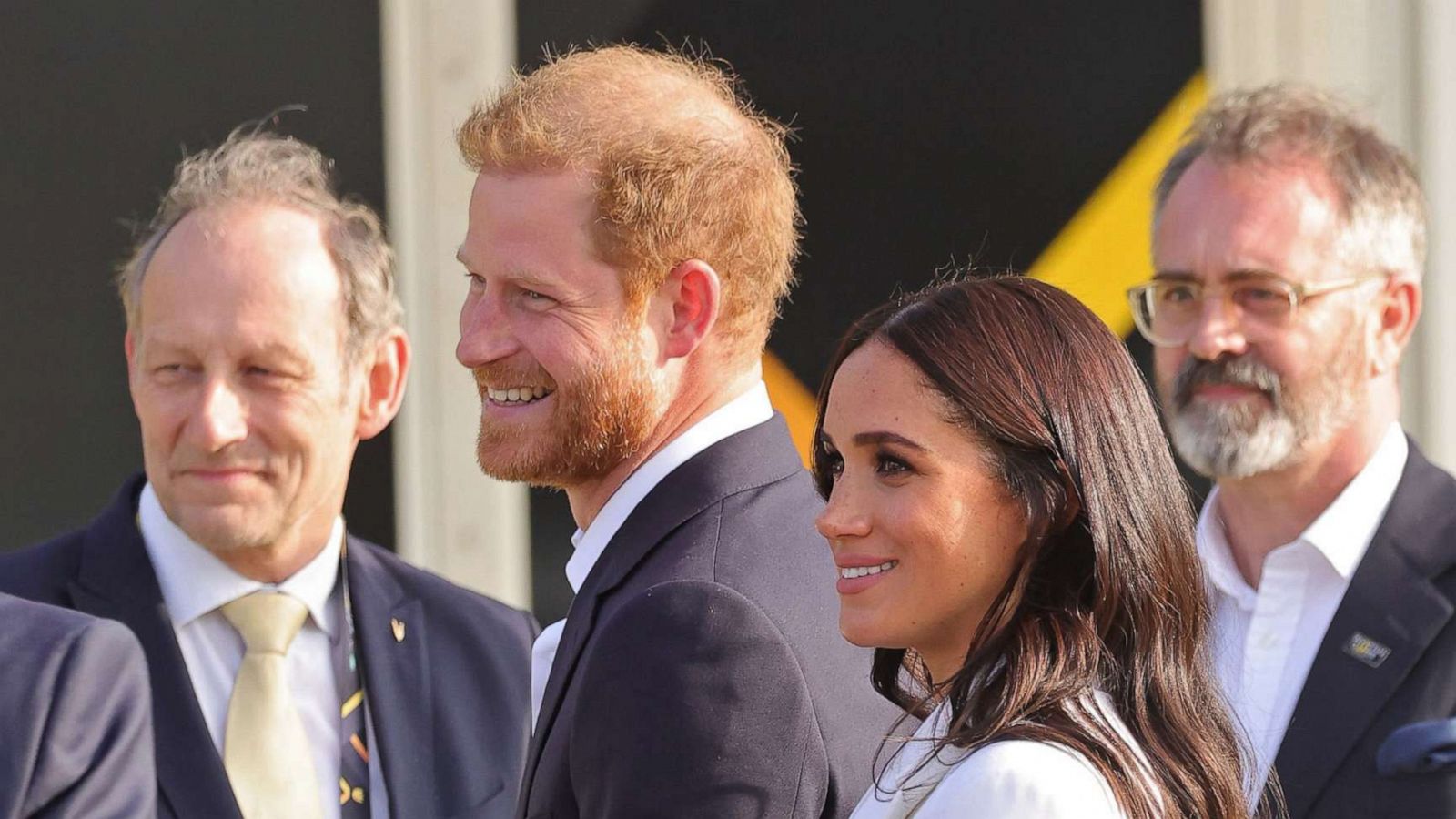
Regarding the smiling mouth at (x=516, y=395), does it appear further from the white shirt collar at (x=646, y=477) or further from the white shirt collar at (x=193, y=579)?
the white shirt collar at (x=193, y=579)

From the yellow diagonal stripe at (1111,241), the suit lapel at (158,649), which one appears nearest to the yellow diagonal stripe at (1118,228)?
the yellow diagonal stripe at (1111,241)

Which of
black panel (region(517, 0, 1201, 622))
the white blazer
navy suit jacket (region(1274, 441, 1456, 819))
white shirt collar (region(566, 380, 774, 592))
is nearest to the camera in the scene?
the white blazer

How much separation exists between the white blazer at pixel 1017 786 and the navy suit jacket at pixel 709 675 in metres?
0.26

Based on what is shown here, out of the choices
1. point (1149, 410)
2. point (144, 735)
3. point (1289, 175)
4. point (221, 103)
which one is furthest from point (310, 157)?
point (1149, 410)

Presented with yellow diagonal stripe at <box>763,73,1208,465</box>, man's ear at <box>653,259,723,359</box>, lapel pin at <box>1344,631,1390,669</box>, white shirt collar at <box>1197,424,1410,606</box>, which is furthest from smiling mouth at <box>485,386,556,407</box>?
yellow diagonal stripe at <box>763,73,1208,465</box>

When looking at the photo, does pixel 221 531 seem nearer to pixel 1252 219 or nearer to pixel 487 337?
pixel 487 337

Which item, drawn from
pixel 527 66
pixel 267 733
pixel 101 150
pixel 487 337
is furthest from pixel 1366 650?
pixel 101 150

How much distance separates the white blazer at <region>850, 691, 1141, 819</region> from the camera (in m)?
1.41

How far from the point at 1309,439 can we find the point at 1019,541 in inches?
53.0

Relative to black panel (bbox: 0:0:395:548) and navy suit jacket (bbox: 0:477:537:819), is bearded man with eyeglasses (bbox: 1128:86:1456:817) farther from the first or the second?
black panel (bbox: 0:0:395:548)

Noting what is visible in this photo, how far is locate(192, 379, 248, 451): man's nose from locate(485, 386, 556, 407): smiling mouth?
0.71m

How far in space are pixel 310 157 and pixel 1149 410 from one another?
1935 mm

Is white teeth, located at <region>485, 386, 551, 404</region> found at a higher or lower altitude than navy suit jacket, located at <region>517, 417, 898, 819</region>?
higher

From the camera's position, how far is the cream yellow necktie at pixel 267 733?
101 inches
